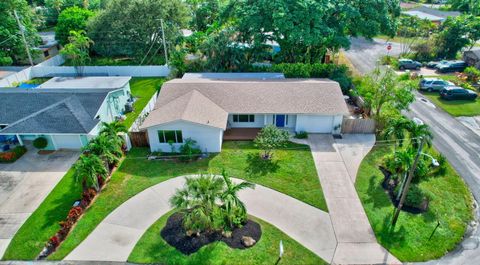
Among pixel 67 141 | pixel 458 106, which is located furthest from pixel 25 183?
pixel 458 106

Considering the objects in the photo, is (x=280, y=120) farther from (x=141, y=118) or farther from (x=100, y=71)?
(x=100, y=71)

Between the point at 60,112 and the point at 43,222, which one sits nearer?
the point at 43,222

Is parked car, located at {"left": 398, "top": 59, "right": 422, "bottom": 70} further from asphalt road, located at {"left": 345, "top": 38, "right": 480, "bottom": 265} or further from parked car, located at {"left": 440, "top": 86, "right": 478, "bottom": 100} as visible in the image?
parked car, located at {"left": 440, "top": 86, "right": 478, "bottom": 100}

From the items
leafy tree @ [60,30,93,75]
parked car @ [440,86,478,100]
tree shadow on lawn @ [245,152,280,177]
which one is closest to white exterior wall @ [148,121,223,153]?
tree shadow on lawn @ [245,152,280,177]

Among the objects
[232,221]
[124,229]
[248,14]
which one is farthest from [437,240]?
[248,14]

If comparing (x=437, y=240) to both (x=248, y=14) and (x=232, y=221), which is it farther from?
(x=248, y=14)

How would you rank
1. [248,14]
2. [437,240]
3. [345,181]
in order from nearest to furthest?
1. [437,240]
2. [345,181]
3. [248,14]
